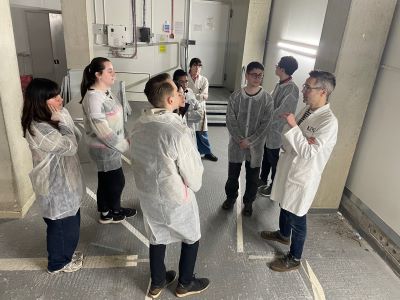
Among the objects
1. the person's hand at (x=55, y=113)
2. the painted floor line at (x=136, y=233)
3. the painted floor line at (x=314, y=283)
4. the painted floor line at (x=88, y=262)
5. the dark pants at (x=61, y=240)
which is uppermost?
the person's hand at (x=55, y=113)

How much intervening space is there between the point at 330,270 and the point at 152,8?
5.87 meters

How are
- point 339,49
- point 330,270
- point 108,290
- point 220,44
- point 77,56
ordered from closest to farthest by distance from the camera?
point 108,290, point 330,270, point 339,49, point 77,56, point 220,44

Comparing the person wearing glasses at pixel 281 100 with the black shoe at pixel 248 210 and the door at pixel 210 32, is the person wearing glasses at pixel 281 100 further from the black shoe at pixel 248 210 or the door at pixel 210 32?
the door at pixel 210 32

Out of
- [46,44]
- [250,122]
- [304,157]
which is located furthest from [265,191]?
[46,44]

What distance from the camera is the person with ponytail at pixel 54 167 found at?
67.1 inches

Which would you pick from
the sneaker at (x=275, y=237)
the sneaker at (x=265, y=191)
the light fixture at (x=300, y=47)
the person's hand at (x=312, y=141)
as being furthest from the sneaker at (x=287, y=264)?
the light fixture at (x=300, y=47)

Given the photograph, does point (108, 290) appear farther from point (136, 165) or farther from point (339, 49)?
point (339, 49)

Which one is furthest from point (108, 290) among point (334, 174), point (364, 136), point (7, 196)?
point (364, 136)

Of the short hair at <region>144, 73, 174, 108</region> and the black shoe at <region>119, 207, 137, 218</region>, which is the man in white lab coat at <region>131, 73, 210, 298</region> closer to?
the short hair at <region>144, 73, 174, 108</region>

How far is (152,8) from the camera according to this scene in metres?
6.17

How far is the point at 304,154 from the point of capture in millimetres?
1874

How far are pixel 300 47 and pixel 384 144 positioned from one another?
2.12 m

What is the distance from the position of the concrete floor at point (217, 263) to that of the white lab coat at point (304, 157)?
57cm

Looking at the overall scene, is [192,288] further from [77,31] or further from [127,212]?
[77,31]
